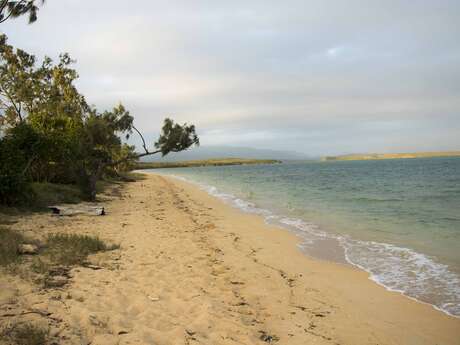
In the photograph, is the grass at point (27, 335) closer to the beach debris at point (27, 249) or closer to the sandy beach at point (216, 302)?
the sandy beach at point (216, 302)

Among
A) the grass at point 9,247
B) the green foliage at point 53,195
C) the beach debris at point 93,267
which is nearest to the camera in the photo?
the grass at point 9,247

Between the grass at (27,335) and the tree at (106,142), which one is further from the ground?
the tree at (106,142)

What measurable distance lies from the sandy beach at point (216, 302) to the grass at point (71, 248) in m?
0.38

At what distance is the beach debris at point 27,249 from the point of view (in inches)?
301

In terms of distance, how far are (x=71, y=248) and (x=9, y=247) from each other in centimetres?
133

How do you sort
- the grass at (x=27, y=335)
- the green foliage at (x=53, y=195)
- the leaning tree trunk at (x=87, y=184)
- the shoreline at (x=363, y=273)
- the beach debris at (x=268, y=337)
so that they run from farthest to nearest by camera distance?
the leaning tree trunk at (x=87, y=184) < the green foliage at (x=53, y=195) < the shoreline at (x=363, y=273) < the beach debris at (x=268, y=337) < the grass at (x=27, y=335)

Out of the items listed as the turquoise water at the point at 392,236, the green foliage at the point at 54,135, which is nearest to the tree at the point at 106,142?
the green foliage at the point at 54,135

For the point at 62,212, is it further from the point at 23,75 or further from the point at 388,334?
the point at 23,75

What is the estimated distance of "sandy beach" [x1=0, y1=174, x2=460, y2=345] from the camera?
4.89 metres

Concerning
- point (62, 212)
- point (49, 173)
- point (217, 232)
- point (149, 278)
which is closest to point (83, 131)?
point (49, 173)

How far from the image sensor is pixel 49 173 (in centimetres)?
2211

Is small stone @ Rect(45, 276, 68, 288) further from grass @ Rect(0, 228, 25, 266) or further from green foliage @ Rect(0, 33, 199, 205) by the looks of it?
green foliage @ Rect(0, 33, 199, 205)

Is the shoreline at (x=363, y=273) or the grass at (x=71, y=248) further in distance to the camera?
the grass at (x=71, y=248)

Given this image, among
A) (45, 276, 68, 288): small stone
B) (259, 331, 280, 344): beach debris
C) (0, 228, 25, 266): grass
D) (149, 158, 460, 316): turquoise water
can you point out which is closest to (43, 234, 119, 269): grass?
(0, 228, 25, 266): grass
